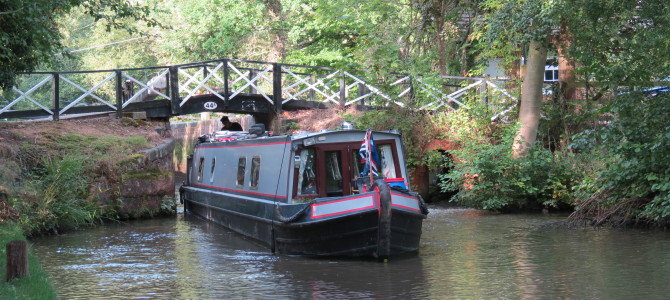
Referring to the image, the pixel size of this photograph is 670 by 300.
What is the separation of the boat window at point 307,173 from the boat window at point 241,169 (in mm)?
2768

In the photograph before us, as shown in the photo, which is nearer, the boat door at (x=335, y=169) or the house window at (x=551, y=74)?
the boat door at (x=335, y=169)

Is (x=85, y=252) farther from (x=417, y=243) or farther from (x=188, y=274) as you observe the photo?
(x=417, y=243)

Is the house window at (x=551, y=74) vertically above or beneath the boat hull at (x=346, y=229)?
above

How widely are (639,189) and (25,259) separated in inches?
409

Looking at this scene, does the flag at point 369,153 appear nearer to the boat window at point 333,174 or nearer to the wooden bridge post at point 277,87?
the boat window at point 333,174

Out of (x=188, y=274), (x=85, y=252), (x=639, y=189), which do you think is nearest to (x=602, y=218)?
(x=639, y=189)

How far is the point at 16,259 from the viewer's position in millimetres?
8023

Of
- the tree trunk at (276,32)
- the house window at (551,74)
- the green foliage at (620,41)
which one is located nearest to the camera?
the green foliage at (620,41)

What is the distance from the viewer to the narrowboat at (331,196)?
37.7 ft

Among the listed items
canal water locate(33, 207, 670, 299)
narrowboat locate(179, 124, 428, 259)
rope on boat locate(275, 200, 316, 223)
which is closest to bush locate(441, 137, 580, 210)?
canal water locate(33, 207, 670, 299)

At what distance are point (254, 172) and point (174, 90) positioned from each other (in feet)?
26.6

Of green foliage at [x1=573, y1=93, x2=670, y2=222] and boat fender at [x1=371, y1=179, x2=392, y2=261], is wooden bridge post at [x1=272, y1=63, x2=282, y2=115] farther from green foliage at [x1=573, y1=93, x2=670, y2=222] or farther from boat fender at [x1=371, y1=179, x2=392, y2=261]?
boat fender at [x1=371, y1=179, x2=392, y2=261]

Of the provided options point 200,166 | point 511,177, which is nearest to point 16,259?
point 200,166

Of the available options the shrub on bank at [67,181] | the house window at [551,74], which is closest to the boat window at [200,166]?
the shrub on bank at [67,181]
